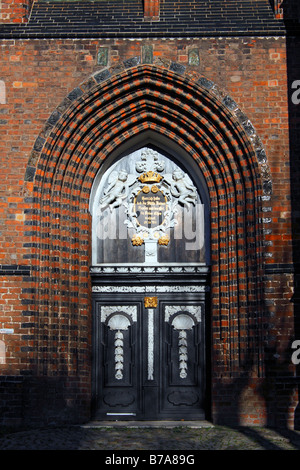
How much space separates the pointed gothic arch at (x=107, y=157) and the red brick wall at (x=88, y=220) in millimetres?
21

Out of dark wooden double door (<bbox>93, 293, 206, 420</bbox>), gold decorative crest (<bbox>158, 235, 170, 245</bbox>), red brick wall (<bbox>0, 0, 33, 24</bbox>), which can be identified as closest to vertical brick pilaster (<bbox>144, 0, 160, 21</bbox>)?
red brick wall (<bbox>0, 0, 33, 24</bbox>)

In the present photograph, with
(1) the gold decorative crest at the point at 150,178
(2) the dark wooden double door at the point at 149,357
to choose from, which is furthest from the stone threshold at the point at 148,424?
(1) the gold decorative crest at the point at 150,178

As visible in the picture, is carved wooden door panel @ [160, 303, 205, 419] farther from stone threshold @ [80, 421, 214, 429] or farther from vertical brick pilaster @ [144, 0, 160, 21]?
vertical brick pilaster @ [144, 0, 160, 21]

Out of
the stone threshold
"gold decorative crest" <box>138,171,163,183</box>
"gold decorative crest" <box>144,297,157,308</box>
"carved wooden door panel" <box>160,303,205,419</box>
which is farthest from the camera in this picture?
"gold decorative crest" <box>138,171,163,183</box>

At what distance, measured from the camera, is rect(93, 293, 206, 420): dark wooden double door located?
11898 mm

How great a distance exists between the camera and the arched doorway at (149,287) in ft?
39.2

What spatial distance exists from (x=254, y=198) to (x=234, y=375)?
8.89ft

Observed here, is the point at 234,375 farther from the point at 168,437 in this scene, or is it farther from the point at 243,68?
the point at 243,68

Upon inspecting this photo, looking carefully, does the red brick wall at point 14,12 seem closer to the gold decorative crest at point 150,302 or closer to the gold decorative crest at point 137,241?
the gold decorative crest at point 137,241

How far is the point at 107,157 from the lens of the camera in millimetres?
12336

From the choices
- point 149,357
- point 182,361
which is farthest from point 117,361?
point 182,361

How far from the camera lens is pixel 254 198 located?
11.6 m

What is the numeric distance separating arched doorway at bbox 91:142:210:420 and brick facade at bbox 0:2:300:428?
386 mm

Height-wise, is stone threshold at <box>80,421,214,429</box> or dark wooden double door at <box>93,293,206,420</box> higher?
dark wooden double door at <box>93,293,206,420</box>
